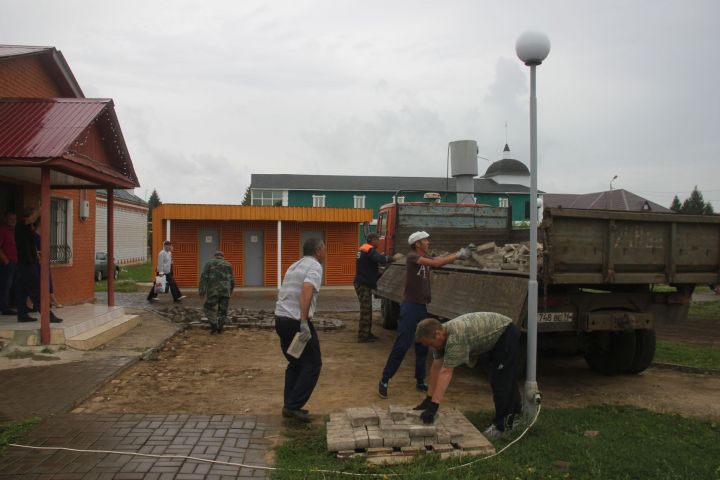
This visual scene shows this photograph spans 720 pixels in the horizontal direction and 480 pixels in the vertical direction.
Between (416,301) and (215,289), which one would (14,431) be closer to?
(416,301)

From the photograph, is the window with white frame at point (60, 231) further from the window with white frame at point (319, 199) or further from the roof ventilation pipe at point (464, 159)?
the window with white frame at point (319, 199)

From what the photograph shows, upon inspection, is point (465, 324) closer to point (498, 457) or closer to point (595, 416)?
point (498, 457)

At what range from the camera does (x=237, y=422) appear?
209 inches

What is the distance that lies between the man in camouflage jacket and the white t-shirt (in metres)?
5.74

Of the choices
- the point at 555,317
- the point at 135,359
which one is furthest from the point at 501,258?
the point at 135,359

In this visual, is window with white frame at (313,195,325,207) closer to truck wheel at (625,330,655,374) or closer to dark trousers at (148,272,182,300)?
dark trousers at (148,272,182,300)

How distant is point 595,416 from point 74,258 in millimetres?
10875

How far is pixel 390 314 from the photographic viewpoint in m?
11.7

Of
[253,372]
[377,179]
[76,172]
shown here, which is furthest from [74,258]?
[377,179]

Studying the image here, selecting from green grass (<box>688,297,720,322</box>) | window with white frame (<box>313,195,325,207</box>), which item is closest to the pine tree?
window with white frame (<box>313,195,325,207</box>)

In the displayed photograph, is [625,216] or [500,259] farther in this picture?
[500,259]

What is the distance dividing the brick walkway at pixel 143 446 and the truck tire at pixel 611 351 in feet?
14.6

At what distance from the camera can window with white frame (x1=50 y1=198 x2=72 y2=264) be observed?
1180 cm

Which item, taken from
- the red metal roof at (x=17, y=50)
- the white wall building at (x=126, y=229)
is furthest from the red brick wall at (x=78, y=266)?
the white wall building at (x=126, y=229)
